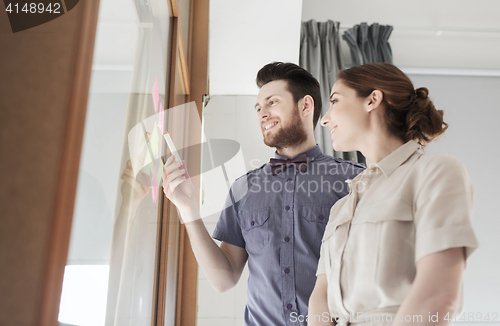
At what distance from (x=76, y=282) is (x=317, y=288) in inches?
Answer: 23.2

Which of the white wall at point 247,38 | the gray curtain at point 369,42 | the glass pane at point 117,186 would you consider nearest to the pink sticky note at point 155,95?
the glass pane at point 117,186

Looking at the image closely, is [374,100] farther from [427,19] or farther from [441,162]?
[427,19]

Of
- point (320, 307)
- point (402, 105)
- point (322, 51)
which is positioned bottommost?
point (320, 307)

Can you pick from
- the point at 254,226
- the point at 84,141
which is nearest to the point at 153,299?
the point at 254,226

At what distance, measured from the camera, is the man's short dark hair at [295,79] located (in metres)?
1.43

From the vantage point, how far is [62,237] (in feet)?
1.15

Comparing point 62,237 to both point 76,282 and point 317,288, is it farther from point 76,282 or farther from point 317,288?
point 317,288

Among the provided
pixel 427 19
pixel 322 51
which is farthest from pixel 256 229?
pixel 427 19

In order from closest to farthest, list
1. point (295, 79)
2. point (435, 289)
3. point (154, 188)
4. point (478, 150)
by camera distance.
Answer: point (435, 289) < point (154, 188) < point (295, 79) < point (478, 150)

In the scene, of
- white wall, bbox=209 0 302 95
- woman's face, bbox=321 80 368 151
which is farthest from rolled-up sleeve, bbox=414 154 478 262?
white wall, bbox=209 0 302 95

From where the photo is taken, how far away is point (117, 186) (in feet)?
2.05

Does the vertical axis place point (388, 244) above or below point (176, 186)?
below

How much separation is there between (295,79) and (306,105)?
0.37ft

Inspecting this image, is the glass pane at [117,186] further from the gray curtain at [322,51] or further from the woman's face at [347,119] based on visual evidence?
the gray curtain at [322,51]
